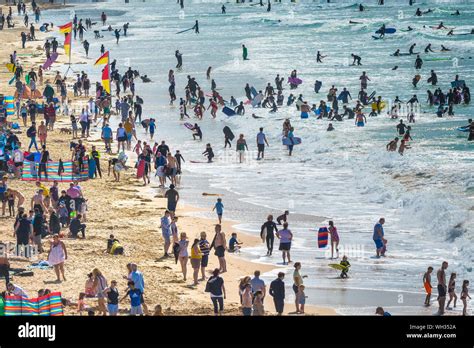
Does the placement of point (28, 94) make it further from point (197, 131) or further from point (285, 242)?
point (285, 242)

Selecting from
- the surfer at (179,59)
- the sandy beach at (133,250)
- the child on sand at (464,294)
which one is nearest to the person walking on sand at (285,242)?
the sandy beach at (133,250)

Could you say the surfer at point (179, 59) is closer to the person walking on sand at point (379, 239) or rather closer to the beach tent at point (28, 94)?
the beach tent at point (28, 94)

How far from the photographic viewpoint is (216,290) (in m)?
16.9

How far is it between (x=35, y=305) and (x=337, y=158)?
1860 centimetres

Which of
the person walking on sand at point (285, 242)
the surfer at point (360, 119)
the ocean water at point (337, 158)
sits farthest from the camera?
the surfer at point (360, 119)

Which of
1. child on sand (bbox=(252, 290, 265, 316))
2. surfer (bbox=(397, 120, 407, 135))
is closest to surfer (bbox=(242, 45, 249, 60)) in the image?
surfer (bbox=(397, 120, 407, 135))

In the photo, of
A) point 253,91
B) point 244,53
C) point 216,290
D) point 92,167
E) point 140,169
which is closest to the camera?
point 216,290

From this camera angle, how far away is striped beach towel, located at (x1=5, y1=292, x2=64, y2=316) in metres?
15.0

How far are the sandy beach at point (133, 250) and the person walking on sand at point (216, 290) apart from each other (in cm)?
18

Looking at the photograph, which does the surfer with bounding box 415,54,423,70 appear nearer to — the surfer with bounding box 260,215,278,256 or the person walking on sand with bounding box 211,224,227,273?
the surfer with bounding box 260,215,278,256

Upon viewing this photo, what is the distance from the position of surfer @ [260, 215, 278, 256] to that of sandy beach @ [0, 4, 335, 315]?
707mm

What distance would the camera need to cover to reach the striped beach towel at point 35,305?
14984mm

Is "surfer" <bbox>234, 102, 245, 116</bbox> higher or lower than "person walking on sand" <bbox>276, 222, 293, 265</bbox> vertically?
higher

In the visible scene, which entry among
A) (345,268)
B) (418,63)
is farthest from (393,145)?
(418,63)
